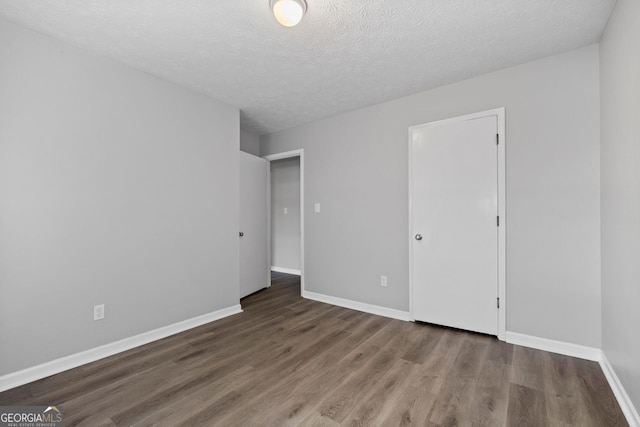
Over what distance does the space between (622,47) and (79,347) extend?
4339mm

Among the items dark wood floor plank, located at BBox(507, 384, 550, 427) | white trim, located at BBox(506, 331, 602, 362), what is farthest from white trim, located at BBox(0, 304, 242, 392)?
white trim, located at BBox(506, 331, 602, 362)

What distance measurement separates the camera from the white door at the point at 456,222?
267 cm

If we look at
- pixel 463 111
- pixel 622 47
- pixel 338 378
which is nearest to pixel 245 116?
pixel 463 111

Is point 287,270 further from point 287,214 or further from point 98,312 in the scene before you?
point 98,312

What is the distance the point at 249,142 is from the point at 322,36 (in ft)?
8.77

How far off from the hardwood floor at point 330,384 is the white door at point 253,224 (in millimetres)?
1330

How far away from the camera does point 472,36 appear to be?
2115 millimetres

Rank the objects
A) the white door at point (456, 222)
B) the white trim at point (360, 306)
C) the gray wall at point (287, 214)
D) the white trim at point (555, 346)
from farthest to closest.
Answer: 1. the gray wall at point (287, 214)
2. the white trim at point (360, 306)
3. the white door at point (456, 222)
4. the white trim at point (555, 346)

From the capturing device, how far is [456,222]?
285 centimetres

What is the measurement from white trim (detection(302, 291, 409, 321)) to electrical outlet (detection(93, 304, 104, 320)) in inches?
92.7

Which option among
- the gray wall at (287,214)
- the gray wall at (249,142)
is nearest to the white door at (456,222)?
the gray wall at (249,142)

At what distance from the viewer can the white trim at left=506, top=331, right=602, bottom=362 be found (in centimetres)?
224

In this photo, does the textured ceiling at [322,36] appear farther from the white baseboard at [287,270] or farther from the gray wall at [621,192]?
the white baseboard at [287,270]

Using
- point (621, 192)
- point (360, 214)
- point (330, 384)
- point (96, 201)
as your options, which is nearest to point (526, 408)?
point (330, 384)
